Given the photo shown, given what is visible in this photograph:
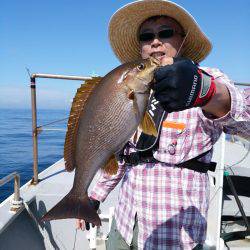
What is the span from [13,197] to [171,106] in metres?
2.85

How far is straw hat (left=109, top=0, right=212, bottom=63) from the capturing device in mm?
2625

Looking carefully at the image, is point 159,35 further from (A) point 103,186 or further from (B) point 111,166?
(A) point 103,186

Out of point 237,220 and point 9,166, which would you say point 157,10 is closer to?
point 237,220

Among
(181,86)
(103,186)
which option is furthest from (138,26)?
Answer: (181,86)

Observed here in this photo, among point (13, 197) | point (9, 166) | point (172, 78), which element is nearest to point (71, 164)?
point (172, 78)

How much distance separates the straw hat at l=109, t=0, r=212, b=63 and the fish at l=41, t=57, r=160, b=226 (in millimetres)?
983

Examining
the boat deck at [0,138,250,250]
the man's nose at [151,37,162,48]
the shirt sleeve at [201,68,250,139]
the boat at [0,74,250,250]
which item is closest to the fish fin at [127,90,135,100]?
the shirt sleeve at [201,68,250,139]

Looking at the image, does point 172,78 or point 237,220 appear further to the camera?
point 237,220

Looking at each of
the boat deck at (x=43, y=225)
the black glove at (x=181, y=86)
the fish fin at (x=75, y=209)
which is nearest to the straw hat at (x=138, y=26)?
the black glove at (x=181, y=86)

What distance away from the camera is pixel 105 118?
5.82ft

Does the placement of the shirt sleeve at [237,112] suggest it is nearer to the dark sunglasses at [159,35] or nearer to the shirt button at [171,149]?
the shirt button at [171,149]

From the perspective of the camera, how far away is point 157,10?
2.66 m

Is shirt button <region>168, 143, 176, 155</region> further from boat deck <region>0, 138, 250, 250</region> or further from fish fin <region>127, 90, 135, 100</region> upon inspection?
boat deck <region>0, 138, 250, 250</region>

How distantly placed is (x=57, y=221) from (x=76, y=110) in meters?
2.82
